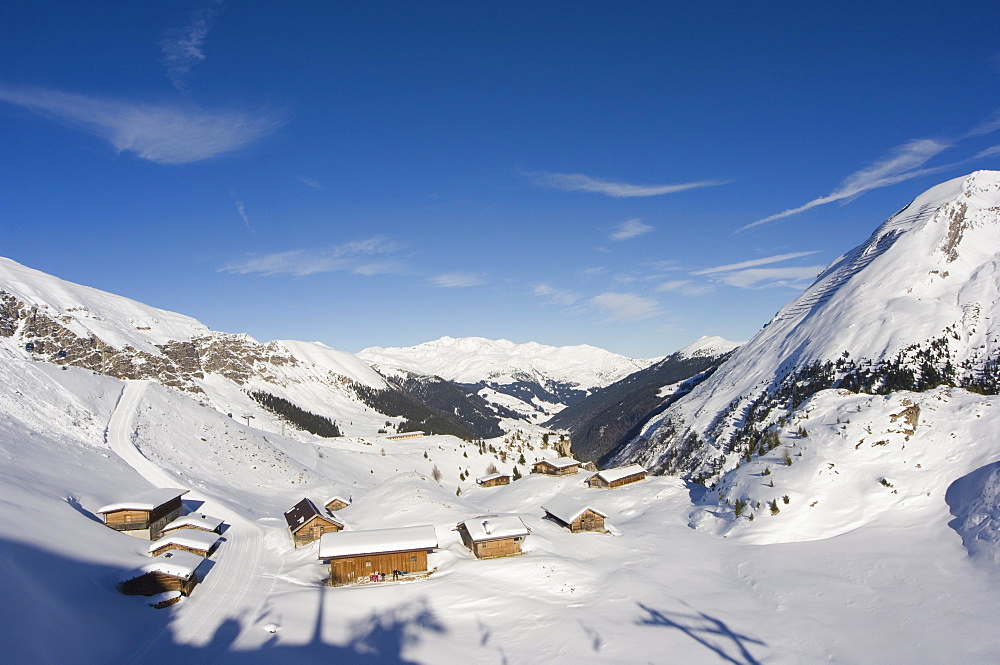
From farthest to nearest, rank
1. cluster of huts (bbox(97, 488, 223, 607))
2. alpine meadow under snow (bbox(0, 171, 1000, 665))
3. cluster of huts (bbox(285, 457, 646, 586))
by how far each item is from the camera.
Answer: cluster of huts (bbox(285, 457, 646, 586))
cluster of huts (bbox(97, 488, 223, 607))
alpine meadow under snow (bbox(0, 171, 1000, 665))

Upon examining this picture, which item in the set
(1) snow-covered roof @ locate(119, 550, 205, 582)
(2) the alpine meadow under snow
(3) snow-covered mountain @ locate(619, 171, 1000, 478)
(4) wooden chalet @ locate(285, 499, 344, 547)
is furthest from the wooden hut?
(3) snow-covered mountain @ locate(619, 171, 1000, 478)

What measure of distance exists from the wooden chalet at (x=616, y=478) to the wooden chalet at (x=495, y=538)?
29522 mm

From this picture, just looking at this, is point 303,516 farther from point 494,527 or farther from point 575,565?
point 575,565

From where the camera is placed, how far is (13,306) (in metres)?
134

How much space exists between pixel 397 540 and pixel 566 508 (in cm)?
2044

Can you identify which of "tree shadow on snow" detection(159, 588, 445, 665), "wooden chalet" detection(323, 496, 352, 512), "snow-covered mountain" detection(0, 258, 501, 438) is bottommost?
"tree shadow on snow" detection(159, 588, 445, 665)

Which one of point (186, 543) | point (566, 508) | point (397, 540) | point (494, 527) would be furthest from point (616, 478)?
point (186, 543)

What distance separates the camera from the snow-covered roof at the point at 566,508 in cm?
4797

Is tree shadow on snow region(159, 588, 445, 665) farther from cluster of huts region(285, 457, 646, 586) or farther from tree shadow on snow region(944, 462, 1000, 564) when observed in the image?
tree shadow on snow region(944, 462, 1000, 564)

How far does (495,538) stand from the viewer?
126 feet

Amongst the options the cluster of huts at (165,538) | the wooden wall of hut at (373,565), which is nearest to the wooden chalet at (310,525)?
the cluster of huts at (165,538)

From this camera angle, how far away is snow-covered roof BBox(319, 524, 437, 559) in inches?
1344

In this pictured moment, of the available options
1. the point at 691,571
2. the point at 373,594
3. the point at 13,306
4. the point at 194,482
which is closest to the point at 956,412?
the point at 691,571

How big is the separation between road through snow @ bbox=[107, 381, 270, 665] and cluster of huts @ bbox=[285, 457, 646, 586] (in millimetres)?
4104
